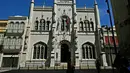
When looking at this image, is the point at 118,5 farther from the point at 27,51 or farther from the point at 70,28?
the point at 27,51

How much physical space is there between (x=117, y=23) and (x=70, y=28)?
18.6 m

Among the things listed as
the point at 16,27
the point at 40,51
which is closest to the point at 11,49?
the point at 16,27

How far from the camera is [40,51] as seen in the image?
115 feet

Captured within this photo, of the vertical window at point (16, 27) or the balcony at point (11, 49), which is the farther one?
the vertical window at point (16, 27)

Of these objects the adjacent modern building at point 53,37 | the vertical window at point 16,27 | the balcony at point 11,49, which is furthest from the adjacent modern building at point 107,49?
the vertical window at point 16,27

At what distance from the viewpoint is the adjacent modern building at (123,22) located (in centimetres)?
1678

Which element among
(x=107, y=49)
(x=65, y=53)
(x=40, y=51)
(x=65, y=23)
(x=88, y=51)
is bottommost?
(x=65, y=53)

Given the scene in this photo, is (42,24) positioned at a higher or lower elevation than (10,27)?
higher

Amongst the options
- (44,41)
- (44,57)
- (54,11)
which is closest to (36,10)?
(54,11)

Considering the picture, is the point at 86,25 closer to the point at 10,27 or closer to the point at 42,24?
the point at 42,24

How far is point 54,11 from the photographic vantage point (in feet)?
125

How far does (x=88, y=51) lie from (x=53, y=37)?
8.22 meters

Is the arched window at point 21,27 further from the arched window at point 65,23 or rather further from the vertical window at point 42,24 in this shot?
the arched window at point 65,23

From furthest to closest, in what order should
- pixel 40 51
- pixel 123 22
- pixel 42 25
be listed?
pixel 42 25, pixel 40 51, pixel 123 22
